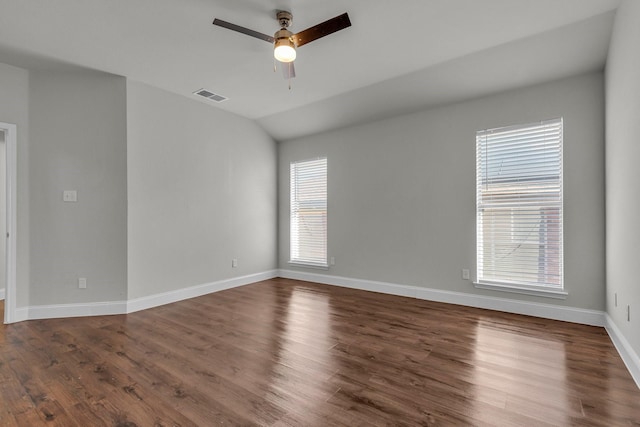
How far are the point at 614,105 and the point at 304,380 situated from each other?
3.49 m

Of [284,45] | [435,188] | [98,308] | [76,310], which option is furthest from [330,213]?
[76,310]

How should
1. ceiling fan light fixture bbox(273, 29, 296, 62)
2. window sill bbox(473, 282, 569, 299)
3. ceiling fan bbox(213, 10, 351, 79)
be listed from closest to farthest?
ceiling fan bbox(213, 10, 351, 79), ceiling fan light fixture bbox(273, 29, 296, 62), window sill bbox(473, 282, 569, 299)

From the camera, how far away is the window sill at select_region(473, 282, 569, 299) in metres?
3.32

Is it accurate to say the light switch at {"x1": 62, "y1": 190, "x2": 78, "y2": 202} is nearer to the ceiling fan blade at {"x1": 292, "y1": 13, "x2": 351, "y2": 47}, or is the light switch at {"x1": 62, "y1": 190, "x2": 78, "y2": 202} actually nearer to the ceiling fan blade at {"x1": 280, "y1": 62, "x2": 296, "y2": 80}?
the ceiling fan blade at {"x1": 280, "y1": 62, "x2": 296, "y2": 80}

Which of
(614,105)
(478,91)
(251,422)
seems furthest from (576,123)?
(251,422)

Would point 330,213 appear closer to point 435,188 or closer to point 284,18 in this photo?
point 435,188

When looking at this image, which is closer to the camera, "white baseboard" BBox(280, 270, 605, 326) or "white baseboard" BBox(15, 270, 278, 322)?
"white baseboard" BBox(280, 270, 605, 326)

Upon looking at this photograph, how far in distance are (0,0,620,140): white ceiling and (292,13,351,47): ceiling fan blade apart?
0.70 ft

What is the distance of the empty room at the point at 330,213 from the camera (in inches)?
81.8

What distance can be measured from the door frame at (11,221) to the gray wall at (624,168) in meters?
5.65

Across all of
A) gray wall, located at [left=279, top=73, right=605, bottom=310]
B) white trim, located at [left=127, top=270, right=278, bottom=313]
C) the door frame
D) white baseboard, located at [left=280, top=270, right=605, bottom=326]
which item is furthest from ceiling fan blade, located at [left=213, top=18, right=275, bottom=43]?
white baseboard, located at [left=280, top=270, right=605, bottom=326]

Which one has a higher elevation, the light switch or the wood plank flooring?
the light switch

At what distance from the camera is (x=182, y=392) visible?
2.01 meters

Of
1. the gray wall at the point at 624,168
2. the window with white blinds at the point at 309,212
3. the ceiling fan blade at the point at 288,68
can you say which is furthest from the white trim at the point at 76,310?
the gray wall at the point at 624,168
